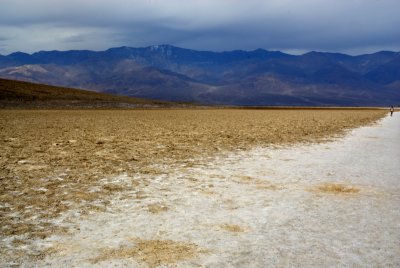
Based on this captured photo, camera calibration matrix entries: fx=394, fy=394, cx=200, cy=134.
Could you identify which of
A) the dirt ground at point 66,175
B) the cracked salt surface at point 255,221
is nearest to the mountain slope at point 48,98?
the dirt ground at point 66,175

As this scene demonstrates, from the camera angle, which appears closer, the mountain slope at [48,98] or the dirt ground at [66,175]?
the dirt ground at [66,175]

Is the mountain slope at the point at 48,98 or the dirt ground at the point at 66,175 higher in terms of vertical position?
the mountain slope at the point at 48,98

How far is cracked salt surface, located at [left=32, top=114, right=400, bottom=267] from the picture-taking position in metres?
4.58

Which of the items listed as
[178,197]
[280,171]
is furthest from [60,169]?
[280,171]

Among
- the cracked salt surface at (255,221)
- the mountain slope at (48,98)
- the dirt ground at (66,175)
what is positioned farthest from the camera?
the mountain slope at (48,98)

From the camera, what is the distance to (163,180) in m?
8.70

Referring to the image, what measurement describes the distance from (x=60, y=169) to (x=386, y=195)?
24.3 ft

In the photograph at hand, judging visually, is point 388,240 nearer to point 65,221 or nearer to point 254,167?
point 65,221

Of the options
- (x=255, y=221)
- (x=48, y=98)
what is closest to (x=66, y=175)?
(x=255, y=221)

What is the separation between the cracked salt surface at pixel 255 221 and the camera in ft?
15.0

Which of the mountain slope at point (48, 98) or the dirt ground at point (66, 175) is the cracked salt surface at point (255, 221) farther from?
the mountain slope at point (48, 98)

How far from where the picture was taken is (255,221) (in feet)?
19.2

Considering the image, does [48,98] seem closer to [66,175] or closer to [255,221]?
[66,175]

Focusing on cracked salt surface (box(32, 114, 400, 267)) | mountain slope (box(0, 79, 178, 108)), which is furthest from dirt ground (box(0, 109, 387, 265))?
mountain slope (box(0, 79, 178, 108))
